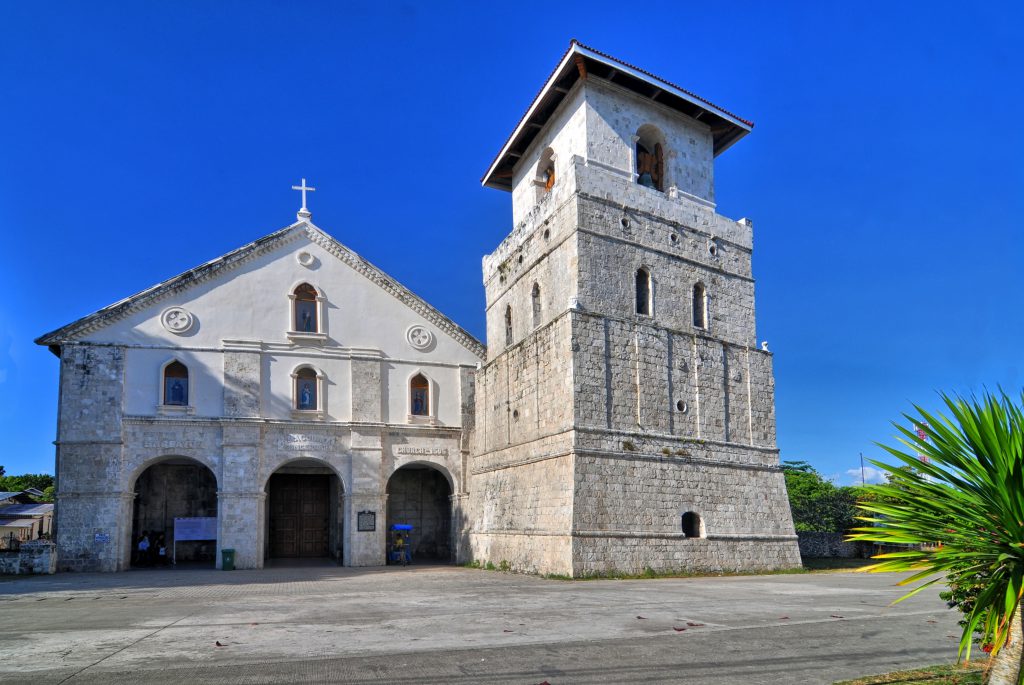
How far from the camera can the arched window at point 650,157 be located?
26.1 meters

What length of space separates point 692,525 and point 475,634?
48.9 ft

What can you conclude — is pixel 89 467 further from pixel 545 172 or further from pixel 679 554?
pixel 679 554

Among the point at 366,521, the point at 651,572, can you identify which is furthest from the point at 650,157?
the point at 366,521

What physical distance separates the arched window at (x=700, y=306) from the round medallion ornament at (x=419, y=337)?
10235 mm

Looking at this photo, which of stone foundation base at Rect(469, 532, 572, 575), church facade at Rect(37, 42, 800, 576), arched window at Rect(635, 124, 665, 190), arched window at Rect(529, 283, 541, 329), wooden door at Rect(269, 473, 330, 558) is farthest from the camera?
wooden door at Rect(269, 473, 330, 558)

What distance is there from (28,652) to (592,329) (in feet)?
53.5

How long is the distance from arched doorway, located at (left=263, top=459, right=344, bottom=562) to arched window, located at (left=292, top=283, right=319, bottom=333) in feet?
18.7

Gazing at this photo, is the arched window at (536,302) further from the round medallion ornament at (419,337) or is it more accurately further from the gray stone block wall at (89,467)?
the gray stone block wall at (89,467)

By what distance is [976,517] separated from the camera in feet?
18.5

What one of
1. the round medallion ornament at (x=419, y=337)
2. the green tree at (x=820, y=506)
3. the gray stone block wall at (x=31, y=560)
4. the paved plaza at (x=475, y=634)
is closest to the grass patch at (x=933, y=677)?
the paved plaza at (x=475, y=634)

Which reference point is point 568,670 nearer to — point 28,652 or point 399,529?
point 28,652

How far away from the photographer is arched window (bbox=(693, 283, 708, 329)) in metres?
25.7

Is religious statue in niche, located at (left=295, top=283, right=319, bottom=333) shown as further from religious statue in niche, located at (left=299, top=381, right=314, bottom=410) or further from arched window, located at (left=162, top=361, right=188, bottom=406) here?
arched window, located at (left=162, top=361, right=188, bottom=406)

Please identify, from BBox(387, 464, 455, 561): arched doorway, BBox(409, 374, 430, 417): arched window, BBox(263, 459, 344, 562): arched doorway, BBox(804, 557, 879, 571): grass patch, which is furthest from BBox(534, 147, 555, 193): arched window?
BBox(804, 557, 879, 571): grass patch
